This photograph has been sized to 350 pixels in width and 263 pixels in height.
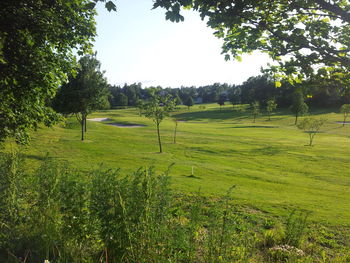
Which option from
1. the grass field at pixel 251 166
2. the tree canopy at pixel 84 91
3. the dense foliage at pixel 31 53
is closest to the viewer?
the dense foliage at pixel 31 53

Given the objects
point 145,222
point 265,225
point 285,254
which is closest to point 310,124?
point 265,225

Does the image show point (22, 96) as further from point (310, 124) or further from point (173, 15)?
point (310, 124)

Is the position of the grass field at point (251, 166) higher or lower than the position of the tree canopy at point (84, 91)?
lower

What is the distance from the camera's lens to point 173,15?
17.3 feet

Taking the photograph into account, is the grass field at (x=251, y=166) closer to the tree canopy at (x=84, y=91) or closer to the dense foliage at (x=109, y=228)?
the dense foliage at (x=109, y=228)

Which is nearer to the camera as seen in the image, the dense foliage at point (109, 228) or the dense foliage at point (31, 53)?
the dense foliage at point (109, 228)

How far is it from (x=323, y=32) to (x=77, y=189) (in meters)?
5.76

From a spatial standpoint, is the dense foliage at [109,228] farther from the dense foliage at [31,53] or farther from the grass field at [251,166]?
the dense foliage at [31,53]

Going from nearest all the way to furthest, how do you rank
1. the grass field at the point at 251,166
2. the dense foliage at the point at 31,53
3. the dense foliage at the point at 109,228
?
the dense foliage at the point at 109,228
the dense foliage at the point at 31,53
the grass field at the point at 251,166

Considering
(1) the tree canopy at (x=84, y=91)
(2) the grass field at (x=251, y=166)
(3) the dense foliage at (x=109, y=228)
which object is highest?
(1) the tree canopy at (x=84, y=91)

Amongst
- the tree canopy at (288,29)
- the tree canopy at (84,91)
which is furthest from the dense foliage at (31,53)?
the tree canopy at (84,91)

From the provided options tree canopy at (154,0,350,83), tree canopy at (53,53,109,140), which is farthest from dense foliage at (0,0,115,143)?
tree canopy at (53,53,109,140)

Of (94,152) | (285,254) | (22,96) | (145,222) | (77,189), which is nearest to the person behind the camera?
(145,222)

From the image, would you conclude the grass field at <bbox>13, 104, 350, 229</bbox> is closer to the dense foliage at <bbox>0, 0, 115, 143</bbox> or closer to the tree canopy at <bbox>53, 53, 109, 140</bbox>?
the dense foliage at <bbox>0, 0, 115, 143</bbox>
